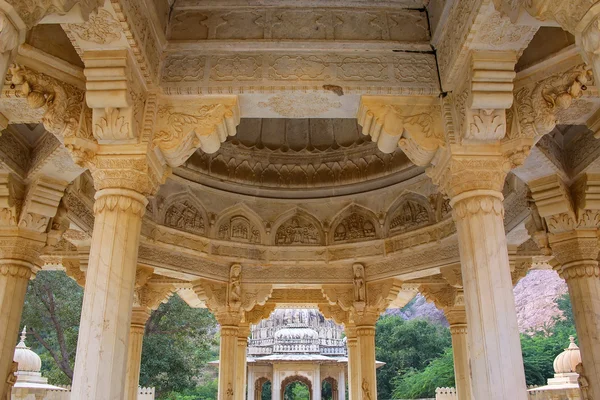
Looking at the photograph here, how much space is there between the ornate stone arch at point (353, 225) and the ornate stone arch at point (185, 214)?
2.74 m

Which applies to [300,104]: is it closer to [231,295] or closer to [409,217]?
[409,217]

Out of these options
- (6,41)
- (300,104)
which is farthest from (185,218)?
(6,41)

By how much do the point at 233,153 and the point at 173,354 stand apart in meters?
17.2

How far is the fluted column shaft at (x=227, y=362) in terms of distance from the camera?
1095 centimetres

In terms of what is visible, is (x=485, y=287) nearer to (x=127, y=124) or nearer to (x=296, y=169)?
(x=127, y=124)

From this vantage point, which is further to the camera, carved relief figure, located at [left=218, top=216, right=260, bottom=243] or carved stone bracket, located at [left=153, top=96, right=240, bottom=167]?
carved relief figure, located at [left=218, top=216, right=260, bottom=243]

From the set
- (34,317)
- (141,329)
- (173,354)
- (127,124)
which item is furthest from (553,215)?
(34,317)

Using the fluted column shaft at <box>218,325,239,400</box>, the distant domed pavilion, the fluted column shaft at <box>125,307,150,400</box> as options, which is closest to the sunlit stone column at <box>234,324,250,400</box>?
the fluted column shaft at <box>218,325,239,400</box>

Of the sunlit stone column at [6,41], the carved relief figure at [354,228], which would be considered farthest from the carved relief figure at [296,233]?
the sunlit stone column at [6,41]

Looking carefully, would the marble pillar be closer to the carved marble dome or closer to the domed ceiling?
the domed ceiling

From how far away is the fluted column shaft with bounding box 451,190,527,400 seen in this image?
16.5ft

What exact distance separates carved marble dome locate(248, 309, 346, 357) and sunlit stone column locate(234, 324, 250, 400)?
1090 cm

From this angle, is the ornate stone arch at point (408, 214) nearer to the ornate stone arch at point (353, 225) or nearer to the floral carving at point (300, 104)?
the ornate stone arch at point (353, 225)

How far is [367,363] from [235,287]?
10.7 feet
